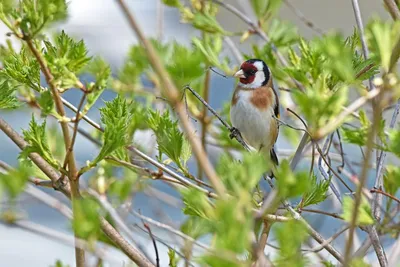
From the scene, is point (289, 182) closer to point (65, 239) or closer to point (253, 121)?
point (65, 239)

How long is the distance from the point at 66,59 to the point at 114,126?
0.08 meters

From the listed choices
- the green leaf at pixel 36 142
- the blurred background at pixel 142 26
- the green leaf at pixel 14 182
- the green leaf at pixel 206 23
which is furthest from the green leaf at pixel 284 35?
the blurred background at pixel 142 26

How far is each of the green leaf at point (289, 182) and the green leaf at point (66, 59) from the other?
0.69ft

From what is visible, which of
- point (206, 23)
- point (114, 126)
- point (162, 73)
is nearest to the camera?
point (162, 73)

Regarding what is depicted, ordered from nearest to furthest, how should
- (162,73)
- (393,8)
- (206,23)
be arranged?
(162,73) → (393,8) → (206,23)

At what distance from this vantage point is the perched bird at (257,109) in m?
1.58

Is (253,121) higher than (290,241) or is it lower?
higher

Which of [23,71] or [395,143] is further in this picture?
[23,71]

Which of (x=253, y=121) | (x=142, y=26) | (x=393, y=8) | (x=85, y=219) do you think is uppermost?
(x=142, y=26)

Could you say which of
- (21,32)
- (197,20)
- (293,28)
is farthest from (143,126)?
(21,32)

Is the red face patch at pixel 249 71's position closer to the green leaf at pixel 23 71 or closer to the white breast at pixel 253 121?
the white breast at pixel 253 121

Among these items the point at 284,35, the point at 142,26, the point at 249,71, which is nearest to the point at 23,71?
the point at 284,35

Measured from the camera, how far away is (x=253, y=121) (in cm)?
160

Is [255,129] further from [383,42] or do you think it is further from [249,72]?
[383,42]
